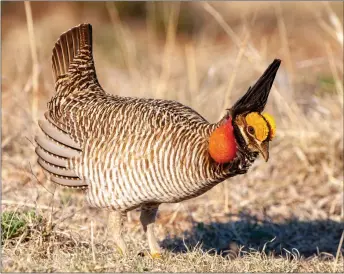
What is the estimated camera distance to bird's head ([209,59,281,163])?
4.38m

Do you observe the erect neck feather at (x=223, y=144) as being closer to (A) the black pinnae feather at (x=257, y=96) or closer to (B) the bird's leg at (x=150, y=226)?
(A) the black pinnae feather at (x=257, y=96)

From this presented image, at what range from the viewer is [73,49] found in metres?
5.34

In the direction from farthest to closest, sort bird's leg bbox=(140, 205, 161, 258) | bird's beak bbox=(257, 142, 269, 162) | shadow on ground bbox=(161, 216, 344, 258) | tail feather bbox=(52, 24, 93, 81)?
shadow on ground bbox=(161, 216, 344, 258) < tail feather bbox=(52, 24, 93, 81) < bird's leg bbox=(140, 205, 161, 258) < bird's beak bbox=(257, 142, 269, 162)

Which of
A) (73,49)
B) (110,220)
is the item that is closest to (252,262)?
(110,220)

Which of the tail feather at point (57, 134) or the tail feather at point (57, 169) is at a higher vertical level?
the tail feather at point (57, 134)

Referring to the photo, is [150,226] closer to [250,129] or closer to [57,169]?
[57,169]

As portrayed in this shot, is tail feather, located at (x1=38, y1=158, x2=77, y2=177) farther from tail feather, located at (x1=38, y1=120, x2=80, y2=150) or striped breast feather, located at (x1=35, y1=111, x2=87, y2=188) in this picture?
tail feather, located at (x1=38, y1=120, x2=80, y2=150)

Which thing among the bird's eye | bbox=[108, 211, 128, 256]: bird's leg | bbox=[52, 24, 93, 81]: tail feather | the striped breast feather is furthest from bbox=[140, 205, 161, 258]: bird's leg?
bbox=[52, 24, 93, 81]: tail feather

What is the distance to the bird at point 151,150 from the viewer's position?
14.4 ft

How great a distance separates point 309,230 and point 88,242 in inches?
84.4

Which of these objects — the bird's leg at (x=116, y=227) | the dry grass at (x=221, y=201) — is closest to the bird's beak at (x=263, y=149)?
the dry grass at (x=221, y=201)

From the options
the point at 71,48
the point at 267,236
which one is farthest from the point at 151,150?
the point at 267,236

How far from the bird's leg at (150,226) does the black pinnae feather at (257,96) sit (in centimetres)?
85

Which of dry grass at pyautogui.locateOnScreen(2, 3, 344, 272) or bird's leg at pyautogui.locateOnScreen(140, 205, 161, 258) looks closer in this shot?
dry grass at pyautogui.locateOnScreen(2, 3, 344, 272)
